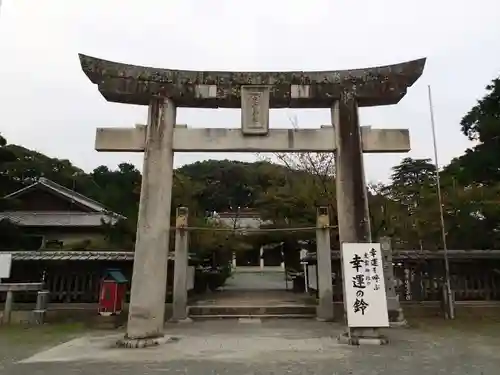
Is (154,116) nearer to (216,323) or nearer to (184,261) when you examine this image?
(184,261)

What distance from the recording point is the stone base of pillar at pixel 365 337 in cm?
803

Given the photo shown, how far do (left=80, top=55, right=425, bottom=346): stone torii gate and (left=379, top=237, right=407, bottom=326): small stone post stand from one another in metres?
3.40

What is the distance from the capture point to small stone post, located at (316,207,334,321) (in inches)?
487

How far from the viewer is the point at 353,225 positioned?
8.75m

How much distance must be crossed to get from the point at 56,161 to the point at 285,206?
32.4 m

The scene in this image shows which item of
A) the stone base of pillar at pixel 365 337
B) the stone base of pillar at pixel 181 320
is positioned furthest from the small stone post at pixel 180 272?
the stone base of pillar at pixel 365 337

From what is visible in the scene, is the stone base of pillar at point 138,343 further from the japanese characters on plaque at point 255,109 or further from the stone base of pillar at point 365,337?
the japanese characters on plaque at point 255,109

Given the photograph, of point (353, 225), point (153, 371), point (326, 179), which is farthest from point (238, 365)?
point (326, 179)

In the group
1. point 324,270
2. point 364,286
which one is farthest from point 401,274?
point 364,286

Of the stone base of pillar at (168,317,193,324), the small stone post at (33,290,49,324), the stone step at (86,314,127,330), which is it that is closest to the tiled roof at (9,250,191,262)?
the small stone post at (33,290,49,324)

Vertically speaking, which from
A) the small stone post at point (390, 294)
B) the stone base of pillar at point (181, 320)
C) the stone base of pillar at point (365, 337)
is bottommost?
the stone base of pillar at point (181, 320)

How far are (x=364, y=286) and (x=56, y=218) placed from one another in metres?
22.4

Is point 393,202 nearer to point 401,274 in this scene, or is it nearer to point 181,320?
point 401,274

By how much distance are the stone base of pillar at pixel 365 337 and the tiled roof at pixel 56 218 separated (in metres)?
19.4
